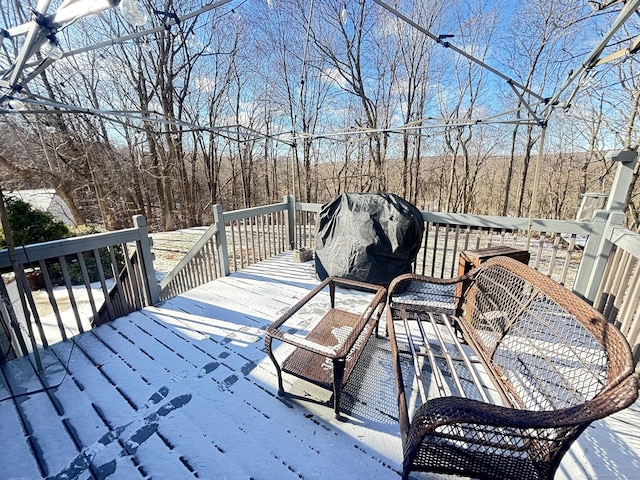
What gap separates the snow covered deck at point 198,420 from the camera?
1.37 metres

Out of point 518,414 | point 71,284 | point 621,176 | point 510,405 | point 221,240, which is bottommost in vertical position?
point 71,284

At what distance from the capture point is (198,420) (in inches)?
64.0

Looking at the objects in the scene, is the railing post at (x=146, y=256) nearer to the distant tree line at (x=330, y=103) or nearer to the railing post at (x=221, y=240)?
the railing post at (x=221, y=240)

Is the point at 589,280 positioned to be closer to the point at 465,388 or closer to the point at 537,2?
the point at 465,388

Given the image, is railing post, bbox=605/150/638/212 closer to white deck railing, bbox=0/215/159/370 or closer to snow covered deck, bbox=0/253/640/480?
snow covered deck, bbox=0/253/640/480

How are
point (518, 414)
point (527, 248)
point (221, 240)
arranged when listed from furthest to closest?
point (221, 240), point (527, 248), point (518, 414)

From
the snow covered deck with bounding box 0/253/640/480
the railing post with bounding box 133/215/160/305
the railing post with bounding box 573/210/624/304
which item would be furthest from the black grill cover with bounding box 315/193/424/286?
the railing post with bounding box 133/215/160/305

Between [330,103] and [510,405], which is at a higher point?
[330,103]

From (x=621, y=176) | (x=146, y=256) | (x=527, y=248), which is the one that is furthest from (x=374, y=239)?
(x=146, y=256)

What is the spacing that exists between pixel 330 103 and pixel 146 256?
1103 centimetres

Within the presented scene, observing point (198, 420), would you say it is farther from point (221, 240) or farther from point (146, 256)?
point (221, 240)

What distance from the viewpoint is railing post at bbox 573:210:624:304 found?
2.37m

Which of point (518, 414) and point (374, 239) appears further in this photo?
point (374, 239)

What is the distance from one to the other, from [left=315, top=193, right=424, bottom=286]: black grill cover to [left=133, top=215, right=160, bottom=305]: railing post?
1948mm
